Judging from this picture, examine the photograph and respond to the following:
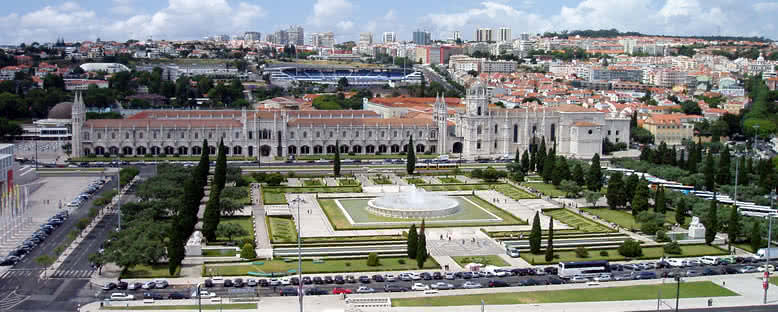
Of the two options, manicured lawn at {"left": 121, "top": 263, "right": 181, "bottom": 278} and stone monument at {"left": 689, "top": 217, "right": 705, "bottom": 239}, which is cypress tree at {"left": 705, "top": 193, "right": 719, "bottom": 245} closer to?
stone monument at {"left": 689, "top": 217, "right": 705, "bottom": 239}

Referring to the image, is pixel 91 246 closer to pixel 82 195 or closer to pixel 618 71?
pixel 82 195

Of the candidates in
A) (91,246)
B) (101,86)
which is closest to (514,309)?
(91,246)

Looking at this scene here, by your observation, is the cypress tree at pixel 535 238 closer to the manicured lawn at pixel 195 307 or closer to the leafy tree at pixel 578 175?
the manicured lawn at pixel 195 307

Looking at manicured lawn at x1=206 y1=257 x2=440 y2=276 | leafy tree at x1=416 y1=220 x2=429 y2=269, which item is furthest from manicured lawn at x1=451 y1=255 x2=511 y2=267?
leafy tree at x1=416 y1=220 x2=429 y2=269

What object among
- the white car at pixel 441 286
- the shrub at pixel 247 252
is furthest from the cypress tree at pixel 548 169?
the shrub at pixel 247 252

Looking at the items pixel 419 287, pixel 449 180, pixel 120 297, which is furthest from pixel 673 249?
pixel 120 297

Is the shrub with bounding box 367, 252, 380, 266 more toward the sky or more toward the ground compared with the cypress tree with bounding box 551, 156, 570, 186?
more toward the ground

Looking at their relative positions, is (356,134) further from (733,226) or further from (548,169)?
(733,226)
